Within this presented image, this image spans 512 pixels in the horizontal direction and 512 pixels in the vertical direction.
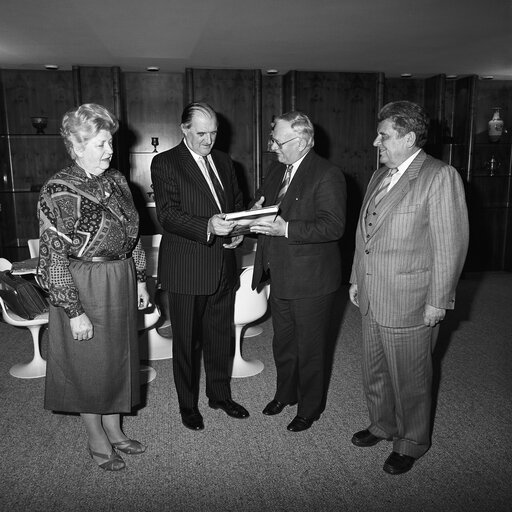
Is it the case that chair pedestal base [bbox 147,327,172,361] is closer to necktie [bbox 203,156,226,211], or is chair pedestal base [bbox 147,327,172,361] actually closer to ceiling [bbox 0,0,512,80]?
necktie [bbox 203,156,226,211]

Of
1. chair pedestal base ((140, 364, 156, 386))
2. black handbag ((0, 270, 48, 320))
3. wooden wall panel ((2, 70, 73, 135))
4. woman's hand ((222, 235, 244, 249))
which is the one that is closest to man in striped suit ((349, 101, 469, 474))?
woman's hand ((222, 235, 244, 249))

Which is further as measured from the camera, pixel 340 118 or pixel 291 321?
pixel 340 118

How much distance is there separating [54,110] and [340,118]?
3.45 metres

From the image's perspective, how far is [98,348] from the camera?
218 cm

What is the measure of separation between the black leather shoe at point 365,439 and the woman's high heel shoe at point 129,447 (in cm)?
108

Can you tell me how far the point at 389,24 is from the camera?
411 cm

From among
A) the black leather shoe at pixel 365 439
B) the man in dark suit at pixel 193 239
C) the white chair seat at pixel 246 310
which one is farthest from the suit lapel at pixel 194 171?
the black leather shoe at pixel 365 439

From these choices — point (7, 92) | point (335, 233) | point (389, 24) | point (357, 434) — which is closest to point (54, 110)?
point (7, 92)

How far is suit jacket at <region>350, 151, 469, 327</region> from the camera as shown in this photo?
205cm

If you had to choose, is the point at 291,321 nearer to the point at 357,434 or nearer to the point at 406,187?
the point at 357,434

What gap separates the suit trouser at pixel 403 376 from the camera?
222 cm

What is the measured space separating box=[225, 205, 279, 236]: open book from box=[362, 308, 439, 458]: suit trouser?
655 millimetres

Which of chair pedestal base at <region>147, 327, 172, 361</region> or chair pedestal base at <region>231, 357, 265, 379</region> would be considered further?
chair pedestal base at <region>147, 327, 172, 361</region>

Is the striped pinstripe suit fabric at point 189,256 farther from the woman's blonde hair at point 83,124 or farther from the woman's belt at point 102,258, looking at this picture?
the woman's blonde hair at point 83,124
